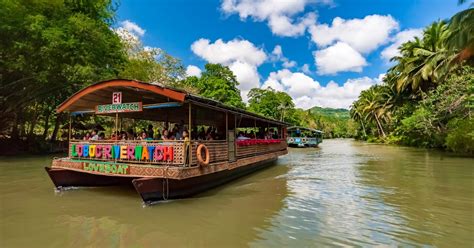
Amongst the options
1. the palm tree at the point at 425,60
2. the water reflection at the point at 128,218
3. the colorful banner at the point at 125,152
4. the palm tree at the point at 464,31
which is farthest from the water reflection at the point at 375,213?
the palm tree at the point at 425,60

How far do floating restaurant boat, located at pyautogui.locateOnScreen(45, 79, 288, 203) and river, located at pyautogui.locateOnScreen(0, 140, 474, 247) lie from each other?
19.4 inches

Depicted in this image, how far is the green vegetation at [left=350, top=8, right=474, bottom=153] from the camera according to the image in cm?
1752

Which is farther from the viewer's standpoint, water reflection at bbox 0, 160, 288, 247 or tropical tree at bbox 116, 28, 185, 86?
tropical tree at bbox 116, 28, 185, 86

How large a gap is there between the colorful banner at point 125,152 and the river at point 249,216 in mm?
1150

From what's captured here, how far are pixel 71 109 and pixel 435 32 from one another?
3369 cm

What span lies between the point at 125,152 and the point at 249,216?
3968mm

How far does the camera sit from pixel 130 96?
10328 millimetres

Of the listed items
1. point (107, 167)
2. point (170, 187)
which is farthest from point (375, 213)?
point (107, 167)

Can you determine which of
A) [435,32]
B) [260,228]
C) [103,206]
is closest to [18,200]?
[103,206]

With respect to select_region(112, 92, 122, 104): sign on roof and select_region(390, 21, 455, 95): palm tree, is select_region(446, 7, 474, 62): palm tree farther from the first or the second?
select_region(112, 92, 122, 104): sign on roof

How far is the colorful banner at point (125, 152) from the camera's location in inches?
317

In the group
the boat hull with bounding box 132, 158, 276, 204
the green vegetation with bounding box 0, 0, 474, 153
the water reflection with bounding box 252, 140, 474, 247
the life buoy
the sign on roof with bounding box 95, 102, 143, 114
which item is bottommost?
the water reflection with bounding box 252, 140, 474, 247

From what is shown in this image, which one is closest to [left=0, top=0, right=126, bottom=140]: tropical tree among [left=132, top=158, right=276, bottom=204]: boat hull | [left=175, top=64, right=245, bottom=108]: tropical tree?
[left=132, top=158, right=276, bottom=204]: boat hull

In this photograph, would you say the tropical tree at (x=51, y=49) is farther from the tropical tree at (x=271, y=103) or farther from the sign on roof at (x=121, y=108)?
the tropical tree at (x=271, y=103)
